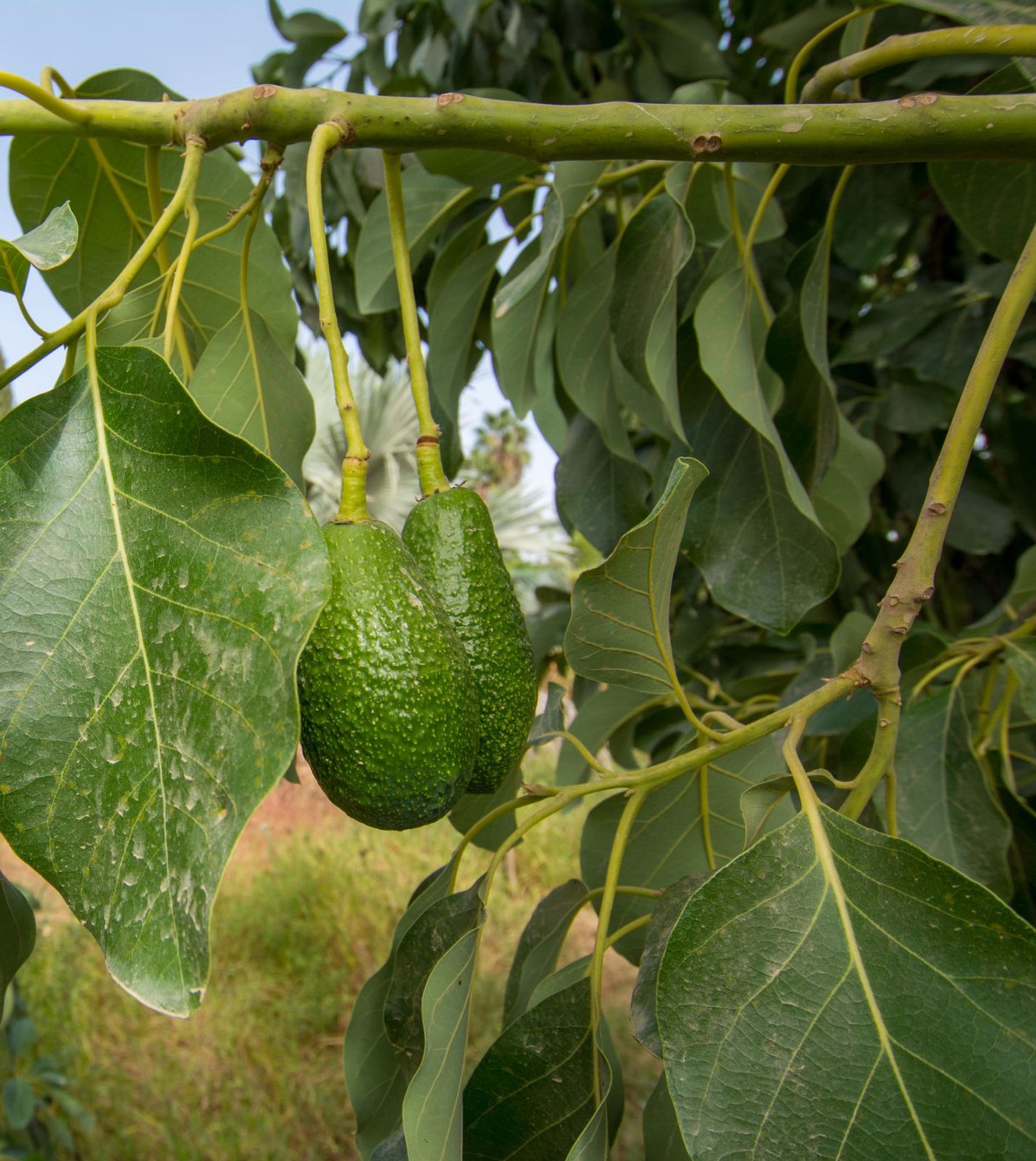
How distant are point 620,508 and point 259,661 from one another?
0.68 meters

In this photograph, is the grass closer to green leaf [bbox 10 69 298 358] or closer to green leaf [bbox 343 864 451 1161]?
green leaf [bbox 343 864 451 1161]

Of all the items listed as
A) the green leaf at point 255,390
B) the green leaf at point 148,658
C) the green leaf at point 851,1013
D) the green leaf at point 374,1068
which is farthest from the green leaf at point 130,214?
the green leaf at point 851,1013

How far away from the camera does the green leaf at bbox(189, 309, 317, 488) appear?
702 mm

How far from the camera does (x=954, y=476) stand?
0.56 meters

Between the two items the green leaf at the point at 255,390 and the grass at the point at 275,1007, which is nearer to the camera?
the green leaf at the point at 255,390

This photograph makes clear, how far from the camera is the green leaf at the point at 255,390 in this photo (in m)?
0.70

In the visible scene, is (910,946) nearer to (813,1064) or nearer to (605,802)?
(813,1064)

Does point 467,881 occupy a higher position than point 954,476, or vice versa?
A: point 954,476

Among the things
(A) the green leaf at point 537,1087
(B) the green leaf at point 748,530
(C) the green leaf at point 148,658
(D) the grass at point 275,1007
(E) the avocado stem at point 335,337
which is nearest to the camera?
(C) the green leaf at point 148,658

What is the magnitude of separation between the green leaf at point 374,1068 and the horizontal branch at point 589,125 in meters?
0.50

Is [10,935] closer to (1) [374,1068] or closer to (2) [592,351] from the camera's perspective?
(1) [374,1068]

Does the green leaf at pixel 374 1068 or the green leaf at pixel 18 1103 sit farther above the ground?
the green leaf at pixel 374 1068

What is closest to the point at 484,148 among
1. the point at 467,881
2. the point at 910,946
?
the point at 910,946

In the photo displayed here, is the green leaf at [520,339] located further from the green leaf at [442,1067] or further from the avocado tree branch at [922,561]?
the green leaf at [442,1067]
